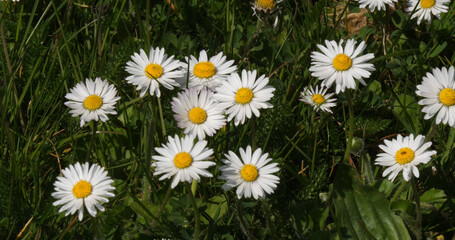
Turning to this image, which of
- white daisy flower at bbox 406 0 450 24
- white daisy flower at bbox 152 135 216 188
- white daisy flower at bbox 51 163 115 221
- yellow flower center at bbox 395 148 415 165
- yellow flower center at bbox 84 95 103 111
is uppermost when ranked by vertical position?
white daisy flower at bbox 406 0 450 24

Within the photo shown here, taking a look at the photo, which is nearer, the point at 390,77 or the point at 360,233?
the point at 360,233

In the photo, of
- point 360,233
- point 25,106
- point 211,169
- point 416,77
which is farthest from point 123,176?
point 416,77

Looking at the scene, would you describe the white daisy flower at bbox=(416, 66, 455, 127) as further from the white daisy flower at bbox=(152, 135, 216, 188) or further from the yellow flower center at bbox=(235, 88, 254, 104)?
the white daisy flower at bbox=(152, 135, 216, 188)

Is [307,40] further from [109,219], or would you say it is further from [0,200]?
[0,200]

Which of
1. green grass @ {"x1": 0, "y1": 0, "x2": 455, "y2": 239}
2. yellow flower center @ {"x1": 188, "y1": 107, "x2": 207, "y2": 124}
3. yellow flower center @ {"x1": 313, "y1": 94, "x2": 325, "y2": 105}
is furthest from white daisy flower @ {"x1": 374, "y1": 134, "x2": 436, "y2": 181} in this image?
yellow flower center @ {"x1": 188, "y1": 107, "x2": 207, "y2": 124}

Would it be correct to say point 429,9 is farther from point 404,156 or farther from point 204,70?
point 204,70

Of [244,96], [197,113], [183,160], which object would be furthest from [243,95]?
[183,160]
